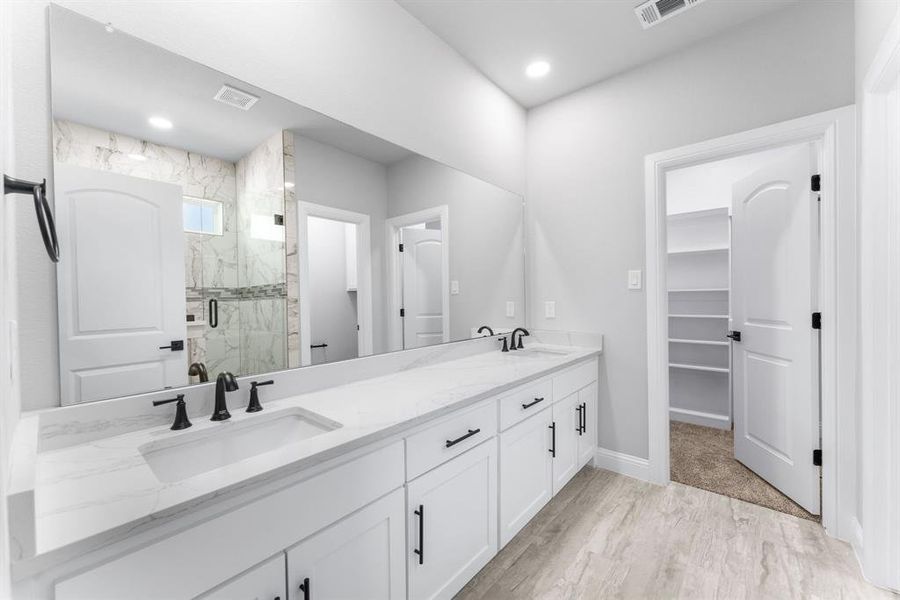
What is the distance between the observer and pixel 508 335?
9.14 feet

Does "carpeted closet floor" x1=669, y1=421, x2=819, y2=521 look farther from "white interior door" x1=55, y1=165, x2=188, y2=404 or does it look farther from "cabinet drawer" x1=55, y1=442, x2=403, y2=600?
"white interior door" x1=55, y1=165, x2=188, y2=404

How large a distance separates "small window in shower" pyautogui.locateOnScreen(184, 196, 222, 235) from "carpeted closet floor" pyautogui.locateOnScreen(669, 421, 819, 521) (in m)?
2.90

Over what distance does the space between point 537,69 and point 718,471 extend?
289 centimetres

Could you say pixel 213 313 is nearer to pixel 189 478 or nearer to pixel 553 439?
pixel 189 478

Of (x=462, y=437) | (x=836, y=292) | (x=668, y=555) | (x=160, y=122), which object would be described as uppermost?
(x=160, y=122)

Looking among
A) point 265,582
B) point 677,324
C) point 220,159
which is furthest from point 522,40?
point 677,324

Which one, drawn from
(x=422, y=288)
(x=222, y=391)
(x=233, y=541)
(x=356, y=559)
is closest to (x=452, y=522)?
(x=356, y=559)

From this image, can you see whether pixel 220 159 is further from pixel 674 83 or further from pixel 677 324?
pixel 677 324

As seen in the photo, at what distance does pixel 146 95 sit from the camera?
1.21 m

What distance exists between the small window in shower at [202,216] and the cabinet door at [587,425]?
2.09 meters

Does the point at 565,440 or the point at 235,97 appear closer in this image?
the point at 235,97

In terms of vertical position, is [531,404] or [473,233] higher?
[473,233]

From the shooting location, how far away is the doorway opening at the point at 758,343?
2100 millimetres

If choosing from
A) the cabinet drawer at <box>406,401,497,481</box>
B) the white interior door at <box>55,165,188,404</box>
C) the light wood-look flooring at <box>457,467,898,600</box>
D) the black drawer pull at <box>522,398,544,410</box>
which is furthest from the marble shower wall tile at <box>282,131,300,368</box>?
the light wood-look flooring at <box>457,467,898,600</box>
